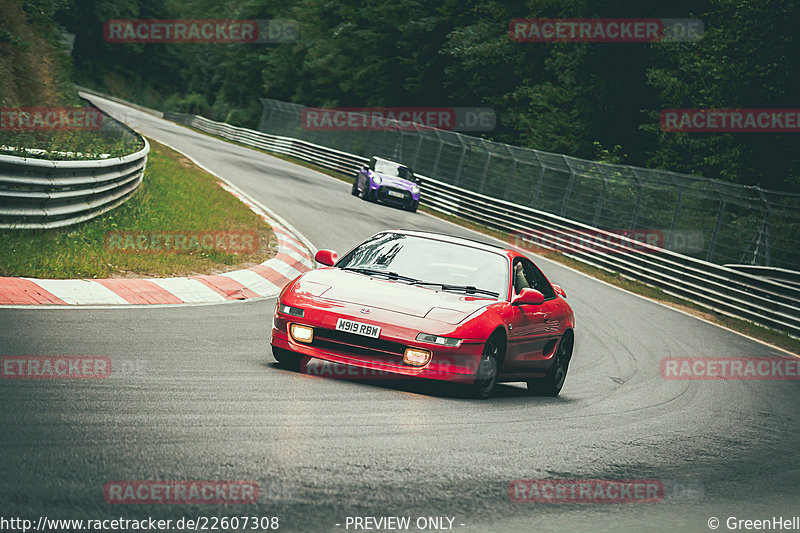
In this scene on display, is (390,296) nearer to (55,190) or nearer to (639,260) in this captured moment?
(55,190)

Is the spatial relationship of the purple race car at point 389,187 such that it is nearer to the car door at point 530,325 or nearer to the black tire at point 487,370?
the car door at point 530,325

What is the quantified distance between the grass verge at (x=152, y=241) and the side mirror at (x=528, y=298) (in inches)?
201

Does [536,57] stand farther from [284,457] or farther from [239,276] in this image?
[284,457]

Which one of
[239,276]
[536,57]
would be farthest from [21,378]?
[536,57]

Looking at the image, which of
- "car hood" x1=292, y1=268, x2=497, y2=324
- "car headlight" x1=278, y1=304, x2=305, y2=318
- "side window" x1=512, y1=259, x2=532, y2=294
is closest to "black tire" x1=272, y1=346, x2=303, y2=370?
"car headlight" x1=278, y1=304, x2=305, y2=318

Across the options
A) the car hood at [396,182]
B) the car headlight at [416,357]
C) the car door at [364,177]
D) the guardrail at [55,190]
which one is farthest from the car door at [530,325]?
the car door at [364,177]

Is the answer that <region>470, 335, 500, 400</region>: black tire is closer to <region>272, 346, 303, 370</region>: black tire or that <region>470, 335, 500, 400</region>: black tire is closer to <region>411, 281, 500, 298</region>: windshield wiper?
<region>411, 281, 500, 298</region>: windshield wiper

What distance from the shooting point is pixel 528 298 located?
8.58 meters

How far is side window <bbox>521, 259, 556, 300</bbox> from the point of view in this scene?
9523 millimetres

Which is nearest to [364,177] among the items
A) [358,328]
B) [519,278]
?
[519,278]

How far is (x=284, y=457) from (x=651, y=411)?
198 inches

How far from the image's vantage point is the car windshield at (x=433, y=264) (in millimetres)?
8609

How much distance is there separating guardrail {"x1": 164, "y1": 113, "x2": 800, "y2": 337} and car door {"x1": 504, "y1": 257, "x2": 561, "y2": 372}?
1075cm

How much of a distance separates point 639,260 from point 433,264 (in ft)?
54.0
